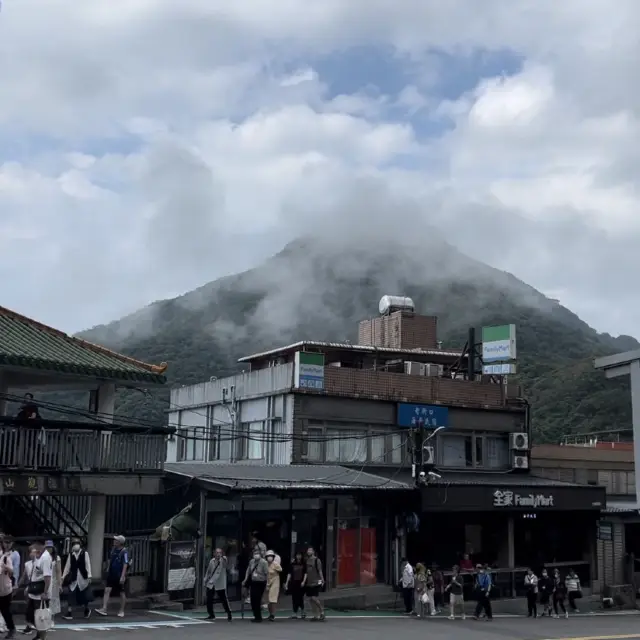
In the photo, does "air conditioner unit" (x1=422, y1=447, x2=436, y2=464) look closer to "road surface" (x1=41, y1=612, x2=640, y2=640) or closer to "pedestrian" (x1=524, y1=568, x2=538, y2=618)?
"pedestrian" (x1=524, y1=568, x2=538, y2=618)

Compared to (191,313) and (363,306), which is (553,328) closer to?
(363,306)

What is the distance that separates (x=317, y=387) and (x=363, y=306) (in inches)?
4480

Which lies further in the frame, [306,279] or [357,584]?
[306,279]

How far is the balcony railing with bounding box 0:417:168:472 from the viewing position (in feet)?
69.9

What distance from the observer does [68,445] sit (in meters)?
22.1

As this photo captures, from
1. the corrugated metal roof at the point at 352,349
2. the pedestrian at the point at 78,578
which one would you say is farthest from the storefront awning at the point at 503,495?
the pedestrian at the point at 78,578

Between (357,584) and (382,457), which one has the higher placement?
(382,457)

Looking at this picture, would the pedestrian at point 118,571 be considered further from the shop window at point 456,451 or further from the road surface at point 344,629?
the shop window at point 456,451

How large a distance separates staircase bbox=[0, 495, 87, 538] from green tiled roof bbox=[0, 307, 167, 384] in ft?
11.5

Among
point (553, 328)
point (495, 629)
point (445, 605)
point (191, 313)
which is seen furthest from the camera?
point (191, 313)

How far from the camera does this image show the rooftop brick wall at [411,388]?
108 feet

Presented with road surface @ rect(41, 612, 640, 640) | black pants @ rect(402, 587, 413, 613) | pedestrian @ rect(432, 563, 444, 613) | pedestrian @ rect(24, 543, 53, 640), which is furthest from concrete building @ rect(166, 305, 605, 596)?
pedestrian @ rect(24, 543, 53, 640)

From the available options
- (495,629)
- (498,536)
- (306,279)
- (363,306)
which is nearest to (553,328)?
(363,306)

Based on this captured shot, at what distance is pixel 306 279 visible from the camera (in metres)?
161
